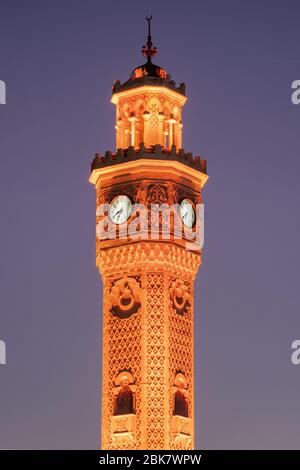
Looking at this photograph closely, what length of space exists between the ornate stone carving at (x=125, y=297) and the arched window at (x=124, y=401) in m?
2.21

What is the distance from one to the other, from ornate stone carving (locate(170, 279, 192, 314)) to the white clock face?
1848 millimetres

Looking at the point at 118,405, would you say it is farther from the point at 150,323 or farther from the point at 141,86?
the point at 141,86

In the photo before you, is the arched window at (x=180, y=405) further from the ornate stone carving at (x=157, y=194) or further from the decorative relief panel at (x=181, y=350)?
the ornate stone carving at (x=157, y=194)

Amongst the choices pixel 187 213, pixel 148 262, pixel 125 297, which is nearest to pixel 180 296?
pixel 148 262

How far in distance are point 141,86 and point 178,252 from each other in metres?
5.31

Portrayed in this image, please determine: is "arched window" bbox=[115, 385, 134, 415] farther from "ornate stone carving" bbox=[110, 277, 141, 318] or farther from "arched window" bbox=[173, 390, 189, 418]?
"ornate stone carving" bbox=[110, 277, 141, 318]

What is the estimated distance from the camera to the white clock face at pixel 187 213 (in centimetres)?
4941

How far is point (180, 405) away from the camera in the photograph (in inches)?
1890

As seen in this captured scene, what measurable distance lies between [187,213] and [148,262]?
2.24 m

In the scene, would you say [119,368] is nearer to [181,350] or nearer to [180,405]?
[181,350]

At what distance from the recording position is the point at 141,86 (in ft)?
165

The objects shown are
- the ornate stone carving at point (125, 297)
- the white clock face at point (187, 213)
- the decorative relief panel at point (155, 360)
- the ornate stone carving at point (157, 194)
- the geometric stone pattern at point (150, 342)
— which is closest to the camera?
the decorative relief panel at point (155, 360)

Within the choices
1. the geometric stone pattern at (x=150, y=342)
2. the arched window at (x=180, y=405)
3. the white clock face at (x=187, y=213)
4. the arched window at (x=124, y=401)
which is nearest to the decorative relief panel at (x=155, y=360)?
the geometric stone pattern at (x=150, y=342)

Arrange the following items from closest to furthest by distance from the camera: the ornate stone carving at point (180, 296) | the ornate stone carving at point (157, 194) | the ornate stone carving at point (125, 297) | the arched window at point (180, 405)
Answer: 1. the arched window at point (180, 405)
2. the ornate stone carving at point (125, 297)
3. the ornate stone carving at point (180, 296)
4. the ornate stone carving at point (157, 194)
